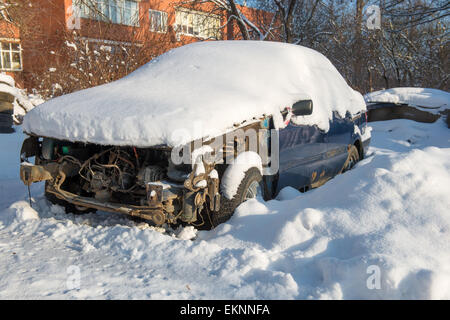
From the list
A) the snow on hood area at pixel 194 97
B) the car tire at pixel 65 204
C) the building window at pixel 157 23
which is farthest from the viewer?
the building window at pixel 157 23

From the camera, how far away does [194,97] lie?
10.8ft

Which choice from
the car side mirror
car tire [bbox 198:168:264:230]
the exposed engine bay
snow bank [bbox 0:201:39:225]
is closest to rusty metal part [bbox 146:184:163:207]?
the exposed engine bay

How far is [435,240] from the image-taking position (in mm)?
2688

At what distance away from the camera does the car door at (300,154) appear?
3900 mm

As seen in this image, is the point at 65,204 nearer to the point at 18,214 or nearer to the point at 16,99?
the point at 18,214

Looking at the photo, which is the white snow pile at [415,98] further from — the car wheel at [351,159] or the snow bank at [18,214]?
the snow bank at [18,214]

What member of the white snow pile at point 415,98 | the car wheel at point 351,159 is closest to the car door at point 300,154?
the car wheel at point 351,159

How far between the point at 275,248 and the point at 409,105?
9.21 metres

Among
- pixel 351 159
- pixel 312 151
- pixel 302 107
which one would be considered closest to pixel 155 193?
pixel 302 107

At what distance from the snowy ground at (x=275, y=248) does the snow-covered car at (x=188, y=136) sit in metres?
0.25
